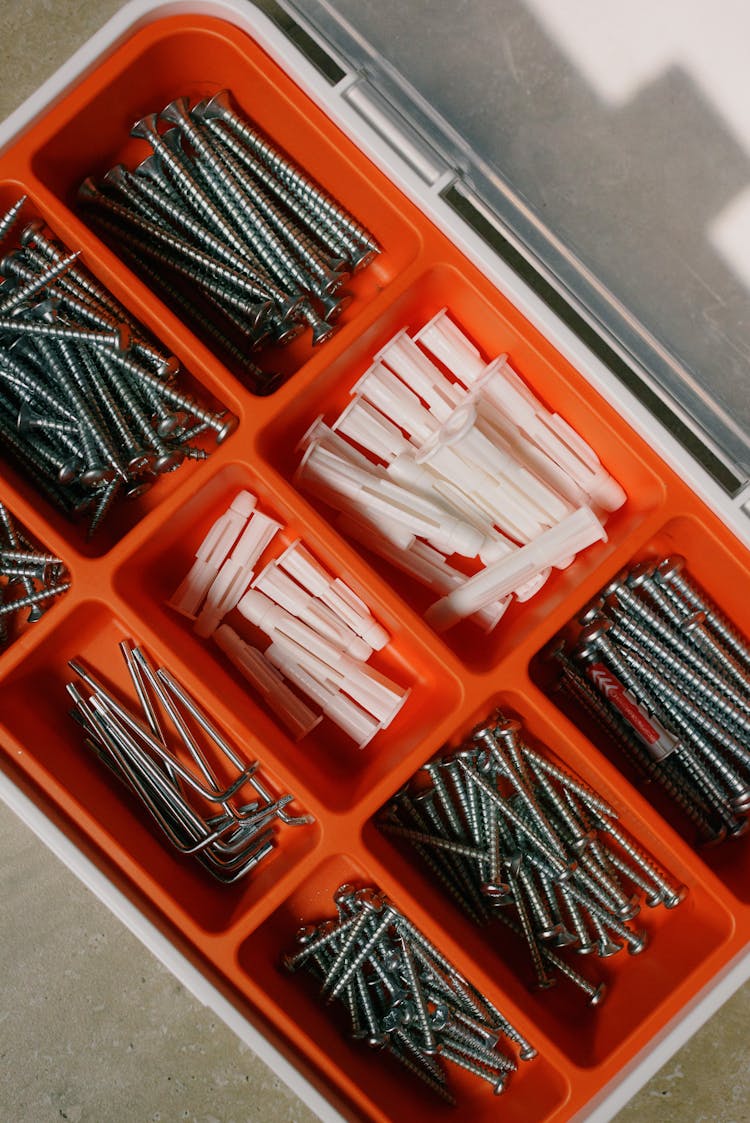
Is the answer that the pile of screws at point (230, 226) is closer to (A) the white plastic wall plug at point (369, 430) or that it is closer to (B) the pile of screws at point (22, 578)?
(A) the white plastic wall plug at point (369, 430)

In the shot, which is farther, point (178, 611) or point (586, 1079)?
point (178, 611)

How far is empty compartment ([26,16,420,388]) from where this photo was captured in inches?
43.4

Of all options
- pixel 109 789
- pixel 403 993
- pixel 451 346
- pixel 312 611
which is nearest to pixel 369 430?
pixel 451 346

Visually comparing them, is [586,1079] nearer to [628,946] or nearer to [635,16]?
[628,946]

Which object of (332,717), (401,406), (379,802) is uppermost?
(401,406)

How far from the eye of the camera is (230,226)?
46.8 inches

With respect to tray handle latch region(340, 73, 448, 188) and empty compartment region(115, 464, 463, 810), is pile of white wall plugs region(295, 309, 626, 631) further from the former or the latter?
tray handle latch region(340, 73, 448, 188)

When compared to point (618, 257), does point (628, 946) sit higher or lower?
lower

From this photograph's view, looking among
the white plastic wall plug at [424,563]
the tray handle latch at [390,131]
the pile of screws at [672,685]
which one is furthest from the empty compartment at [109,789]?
the tray handle latch at [390,131]

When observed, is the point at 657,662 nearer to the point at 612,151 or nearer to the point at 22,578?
the point at 612,151

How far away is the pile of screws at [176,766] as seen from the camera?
1.21 m

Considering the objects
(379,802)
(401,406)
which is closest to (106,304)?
(401,406)

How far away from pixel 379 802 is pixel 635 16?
1.13m

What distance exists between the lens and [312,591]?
48.6 inches
